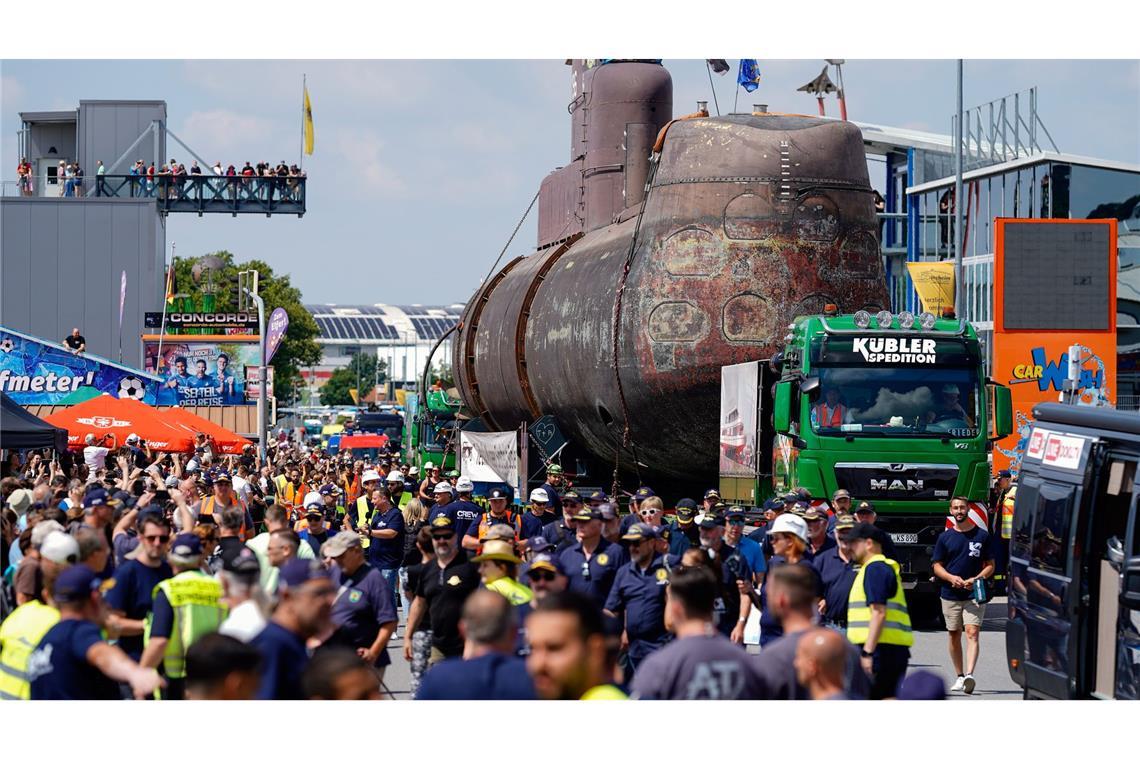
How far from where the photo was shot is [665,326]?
1972cm

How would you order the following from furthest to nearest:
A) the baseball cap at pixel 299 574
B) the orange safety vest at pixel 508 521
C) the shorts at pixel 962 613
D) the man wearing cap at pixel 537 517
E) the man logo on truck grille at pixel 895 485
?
the man logo on truck grille at pixel 895 485 < the man wearing cap at pixel 537 517 < the orange safety vest at pixel 508 521 < the shorts at pixel 962 613 < the baseball cap at pixel 299 574

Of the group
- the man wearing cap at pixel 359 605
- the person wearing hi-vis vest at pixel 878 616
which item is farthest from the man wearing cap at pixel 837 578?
the man wearing cap at pixel 359 605

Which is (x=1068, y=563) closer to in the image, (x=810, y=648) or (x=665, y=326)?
(x=810, y=648)

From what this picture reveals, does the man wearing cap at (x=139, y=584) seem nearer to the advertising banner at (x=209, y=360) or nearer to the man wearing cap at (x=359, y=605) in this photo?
the man wearing cap at (x=359, y=605)

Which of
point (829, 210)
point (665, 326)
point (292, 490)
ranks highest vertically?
point (829, 210)

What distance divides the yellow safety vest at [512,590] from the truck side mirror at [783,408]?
26.2ft

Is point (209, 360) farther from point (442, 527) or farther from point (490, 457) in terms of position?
point (442, 527)

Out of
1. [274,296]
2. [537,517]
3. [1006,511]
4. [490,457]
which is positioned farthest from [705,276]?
[274,296]

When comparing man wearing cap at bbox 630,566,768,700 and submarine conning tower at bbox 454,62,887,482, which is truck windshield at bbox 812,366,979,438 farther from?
man wearing cap at bbox 630,566,768,700

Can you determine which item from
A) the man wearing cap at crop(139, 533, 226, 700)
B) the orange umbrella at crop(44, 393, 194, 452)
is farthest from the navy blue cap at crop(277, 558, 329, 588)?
the orange umbrella at crop(44, 393, 194, 452)

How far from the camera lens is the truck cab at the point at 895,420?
56.1 feet

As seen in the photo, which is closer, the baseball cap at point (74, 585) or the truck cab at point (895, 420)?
the baseball cap at point (74, 585)

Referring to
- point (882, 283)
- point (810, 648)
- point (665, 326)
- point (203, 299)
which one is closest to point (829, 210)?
point (882, 283)

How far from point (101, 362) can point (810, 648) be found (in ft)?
89.5
